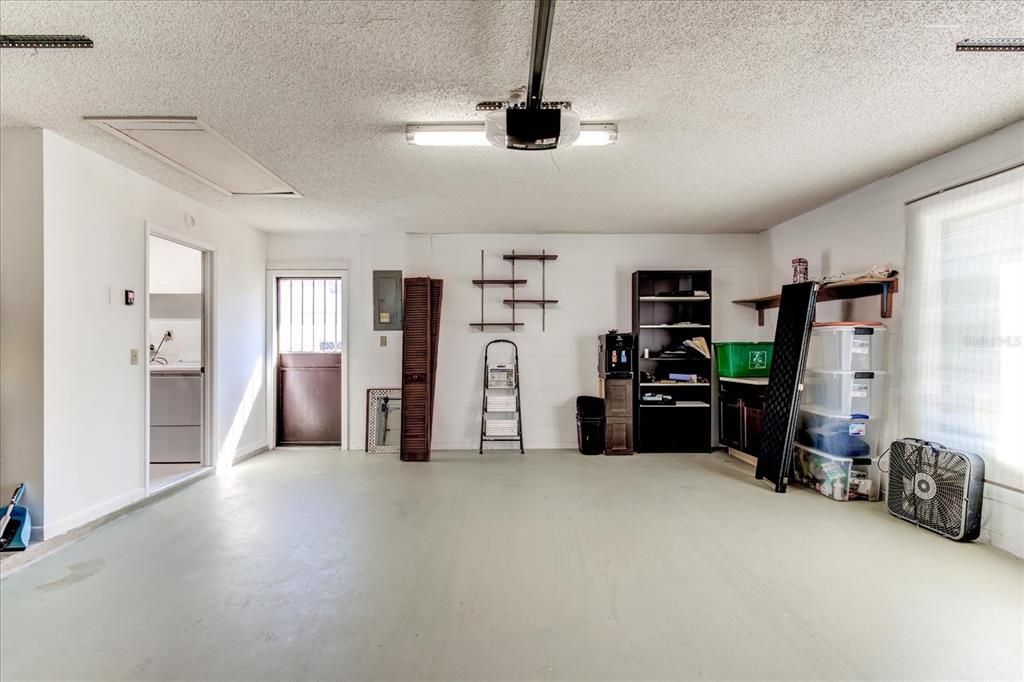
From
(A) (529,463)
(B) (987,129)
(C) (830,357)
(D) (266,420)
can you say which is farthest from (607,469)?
(D) (266,420)

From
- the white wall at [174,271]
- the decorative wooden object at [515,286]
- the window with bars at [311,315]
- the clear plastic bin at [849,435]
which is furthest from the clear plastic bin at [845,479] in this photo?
the white wall at [174,271]

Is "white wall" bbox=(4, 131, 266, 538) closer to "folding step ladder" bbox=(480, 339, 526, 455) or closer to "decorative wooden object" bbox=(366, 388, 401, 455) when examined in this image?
"decorative wooden object" bbox=(366, 388, 401, 455)

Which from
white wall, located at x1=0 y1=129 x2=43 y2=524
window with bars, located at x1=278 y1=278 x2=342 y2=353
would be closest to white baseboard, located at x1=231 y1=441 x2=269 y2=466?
window with bars, located at x1=278 y1=278 x2=342 y2=353

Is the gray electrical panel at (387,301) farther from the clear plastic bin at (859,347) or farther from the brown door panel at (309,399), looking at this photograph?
the clear plastic bin at (859,347)

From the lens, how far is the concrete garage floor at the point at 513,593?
6.20 feet

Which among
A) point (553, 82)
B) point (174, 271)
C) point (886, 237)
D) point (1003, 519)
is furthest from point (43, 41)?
point (1003, 519)

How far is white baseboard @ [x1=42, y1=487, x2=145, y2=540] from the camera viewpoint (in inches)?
118

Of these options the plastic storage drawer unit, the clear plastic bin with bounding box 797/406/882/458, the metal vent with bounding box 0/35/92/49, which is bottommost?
the clear plastic bin with bounding box 797/406/882/458

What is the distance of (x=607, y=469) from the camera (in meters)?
4.84

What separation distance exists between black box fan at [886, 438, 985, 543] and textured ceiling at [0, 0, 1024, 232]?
218 cm

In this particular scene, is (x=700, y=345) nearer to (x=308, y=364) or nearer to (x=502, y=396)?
(x=502, y=396)

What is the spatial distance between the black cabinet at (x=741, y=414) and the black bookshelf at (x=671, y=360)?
0.63 feet

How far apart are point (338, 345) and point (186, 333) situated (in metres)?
1.77

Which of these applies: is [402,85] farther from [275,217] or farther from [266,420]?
[266,420]
